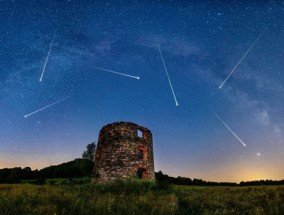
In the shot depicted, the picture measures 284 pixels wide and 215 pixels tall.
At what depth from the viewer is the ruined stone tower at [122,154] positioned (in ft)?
72.8

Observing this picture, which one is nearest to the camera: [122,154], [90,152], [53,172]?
[122,154]

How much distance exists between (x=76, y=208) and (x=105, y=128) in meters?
18.4

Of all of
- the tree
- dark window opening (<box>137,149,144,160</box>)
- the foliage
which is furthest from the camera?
the tree

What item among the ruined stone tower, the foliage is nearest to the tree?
the foliage

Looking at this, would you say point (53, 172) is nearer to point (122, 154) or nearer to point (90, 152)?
point (90, 152)

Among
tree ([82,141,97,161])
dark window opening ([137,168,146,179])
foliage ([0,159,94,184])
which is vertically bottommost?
dark window opening ([137,168,146,179])

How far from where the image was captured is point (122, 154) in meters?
Answer: 22.5

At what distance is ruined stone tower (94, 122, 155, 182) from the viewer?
2219cm

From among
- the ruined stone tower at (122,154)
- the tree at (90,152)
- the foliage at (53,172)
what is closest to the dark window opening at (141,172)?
the ruined stone tower at (122,154)

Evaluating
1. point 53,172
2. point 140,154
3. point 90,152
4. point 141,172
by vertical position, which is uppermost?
point 90,152

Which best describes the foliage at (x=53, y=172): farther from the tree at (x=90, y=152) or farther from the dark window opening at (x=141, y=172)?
the dark window opening at (x=141, y=172)

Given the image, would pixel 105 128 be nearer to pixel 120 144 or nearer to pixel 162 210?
pixel 120 144

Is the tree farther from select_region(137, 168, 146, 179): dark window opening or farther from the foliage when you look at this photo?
select_region(137, 168, 146, 179): dark window opening

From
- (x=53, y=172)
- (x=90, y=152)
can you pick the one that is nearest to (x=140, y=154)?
(x=53, y=172)
